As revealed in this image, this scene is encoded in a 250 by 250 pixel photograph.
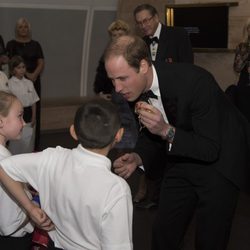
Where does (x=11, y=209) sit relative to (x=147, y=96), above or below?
below

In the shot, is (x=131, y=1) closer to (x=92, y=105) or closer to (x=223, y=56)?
(x=223, y=56)

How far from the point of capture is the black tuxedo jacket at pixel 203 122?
2266mm

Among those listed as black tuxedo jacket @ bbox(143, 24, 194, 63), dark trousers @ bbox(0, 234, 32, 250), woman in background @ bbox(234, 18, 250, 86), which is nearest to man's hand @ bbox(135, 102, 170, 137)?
dark trousers @ bbox(0, 234, 32, 250)

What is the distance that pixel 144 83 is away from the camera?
87.4 inches

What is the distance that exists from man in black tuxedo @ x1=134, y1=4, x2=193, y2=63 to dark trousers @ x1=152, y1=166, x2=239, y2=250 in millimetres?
1885

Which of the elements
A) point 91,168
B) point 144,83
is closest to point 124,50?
point 144,83

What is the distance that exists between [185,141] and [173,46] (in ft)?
7.30

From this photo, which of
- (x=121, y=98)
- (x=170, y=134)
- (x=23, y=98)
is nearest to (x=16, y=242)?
(x=170, y=134)

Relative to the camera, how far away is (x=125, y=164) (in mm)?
2432

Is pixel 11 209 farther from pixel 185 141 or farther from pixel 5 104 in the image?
pixel 185 141

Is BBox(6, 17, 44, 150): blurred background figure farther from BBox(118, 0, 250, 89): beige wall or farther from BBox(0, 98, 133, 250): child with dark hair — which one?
BBox(0, 98, 133, 250): child with dark hair

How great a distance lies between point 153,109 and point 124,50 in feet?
0.94

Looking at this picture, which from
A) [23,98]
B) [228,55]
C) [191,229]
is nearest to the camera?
[191,229]

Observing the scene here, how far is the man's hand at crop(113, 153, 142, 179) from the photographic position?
7.77 ft
